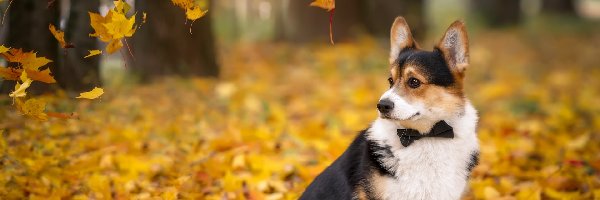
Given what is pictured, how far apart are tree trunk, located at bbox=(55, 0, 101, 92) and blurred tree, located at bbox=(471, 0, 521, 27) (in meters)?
16.3

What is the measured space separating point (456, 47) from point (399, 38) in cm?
40

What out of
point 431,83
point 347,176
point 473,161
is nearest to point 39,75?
point 347,176

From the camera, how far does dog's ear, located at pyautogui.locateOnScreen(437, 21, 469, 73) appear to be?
3.97 metres

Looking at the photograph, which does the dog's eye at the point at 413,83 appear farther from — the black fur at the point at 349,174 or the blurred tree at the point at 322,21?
the blurred tree at the point at 322,21

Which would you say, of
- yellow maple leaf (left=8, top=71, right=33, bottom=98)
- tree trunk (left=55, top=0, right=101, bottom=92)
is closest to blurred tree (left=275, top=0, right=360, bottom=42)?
tree trunk (left=55, top=0, right=101, bottom=92)

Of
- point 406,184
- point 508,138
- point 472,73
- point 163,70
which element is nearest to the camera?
point 406,184

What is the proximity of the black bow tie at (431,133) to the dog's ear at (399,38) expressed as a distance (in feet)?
1.84

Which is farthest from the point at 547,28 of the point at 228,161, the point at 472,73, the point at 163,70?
the point at 228,161

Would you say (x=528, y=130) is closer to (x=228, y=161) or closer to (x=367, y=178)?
(x=228, y=161)

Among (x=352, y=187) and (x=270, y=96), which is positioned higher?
(x=270, y=96)

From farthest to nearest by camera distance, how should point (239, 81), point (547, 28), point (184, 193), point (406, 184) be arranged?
point (547, 28), point (239, 81), point (184, 193), point (406, 184)

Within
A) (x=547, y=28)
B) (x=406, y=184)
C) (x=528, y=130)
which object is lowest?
(x=406, y=184)

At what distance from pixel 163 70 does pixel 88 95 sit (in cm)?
578

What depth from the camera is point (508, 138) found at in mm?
7738
